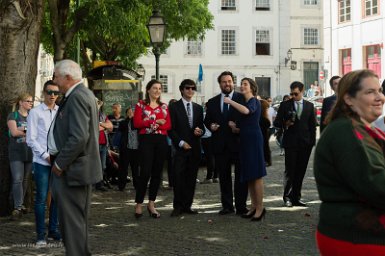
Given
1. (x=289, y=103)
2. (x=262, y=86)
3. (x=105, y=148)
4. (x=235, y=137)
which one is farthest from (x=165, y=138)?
(x=262, y=86)

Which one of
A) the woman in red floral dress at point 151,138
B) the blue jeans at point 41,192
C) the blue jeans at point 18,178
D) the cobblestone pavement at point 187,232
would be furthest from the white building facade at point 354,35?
the blue jeans at point 41,192

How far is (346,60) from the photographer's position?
1526 inches

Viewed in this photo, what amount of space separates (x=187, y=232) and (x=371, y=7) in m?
30.0

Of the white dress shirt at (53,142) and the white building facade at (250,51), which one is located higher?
the white building facade at (250,51)

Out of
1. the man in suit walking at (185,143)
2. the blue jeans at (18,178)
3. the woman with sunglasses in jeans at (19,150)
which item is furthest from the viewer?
the man in suit walking at (185,143)

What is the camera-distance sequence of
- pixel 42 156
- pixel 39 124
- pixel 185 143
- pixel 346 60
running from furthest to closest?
1. pixel 346 60
2. pixel 185 143
3. pixel 39 124
4. pixel 42 156

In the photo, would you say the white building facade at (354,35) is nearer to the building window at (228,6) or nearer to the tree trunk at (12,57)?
the building window at (228,6)

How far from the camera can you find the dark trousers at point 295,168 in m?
10.7

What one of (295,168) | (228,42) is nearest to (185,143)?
(295,168)

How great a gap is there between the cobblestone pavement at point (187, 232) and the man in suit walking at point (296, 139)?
1.12 ft

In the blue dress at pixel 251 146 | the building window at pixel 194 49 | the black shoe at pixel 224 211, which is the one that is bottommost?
the black shoe at pixel 224 211

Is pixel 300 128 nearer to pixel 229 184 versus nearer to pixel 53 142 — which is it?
pixel 229 184

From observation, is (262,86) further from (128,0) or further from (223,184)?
(223,184)

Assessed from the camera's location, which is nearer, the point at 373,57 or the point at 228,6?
the point at 373,57
